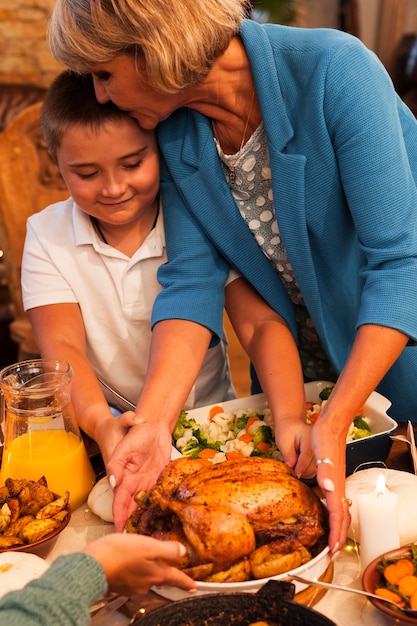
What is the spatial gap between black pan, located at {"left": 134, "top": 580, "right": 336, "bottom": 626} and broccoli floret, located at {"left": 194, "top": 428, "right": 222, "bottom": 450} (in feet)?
1.90

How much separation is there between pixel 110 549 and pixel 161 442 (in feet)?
1.74

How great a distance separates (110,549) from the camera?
104cm

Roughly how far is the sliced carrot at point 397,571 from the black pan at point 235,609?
0.61 ft

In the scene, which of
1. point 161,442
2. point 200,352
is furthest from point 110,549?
point 200,352

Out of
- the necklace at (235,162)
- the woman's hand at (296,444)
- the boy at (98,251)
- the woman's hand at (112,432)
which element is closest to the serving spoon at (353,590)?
the woman's hand at (296,444)

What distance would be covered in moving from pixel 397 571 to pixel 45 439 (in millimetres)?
712

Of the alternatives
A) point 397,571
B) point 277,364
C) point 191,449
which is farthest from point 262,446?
point 397,571

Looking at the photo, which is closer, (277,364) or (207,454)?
(207,454)

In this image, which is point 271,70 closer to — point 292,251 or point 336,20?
point 292,251

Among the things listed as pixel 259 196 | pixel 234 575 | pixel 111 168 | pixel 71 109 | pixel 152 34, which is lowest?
pixel 234 575

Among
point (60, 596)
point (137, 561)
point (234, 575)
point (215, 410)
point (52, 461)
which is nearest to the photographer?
point (60, 596)

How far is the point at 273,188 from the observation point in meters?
1.75

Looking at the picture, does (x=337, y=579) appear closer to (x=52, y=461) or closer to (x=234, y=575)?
(x=234, y=575)

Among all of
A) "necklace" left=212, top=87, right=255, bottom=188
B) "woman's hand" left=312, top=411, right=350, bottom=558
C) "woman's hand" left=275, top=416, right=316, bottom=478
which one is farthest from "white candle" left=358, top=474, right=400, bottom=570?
"necklace" left=212, top=87, right=255, bottom=188
